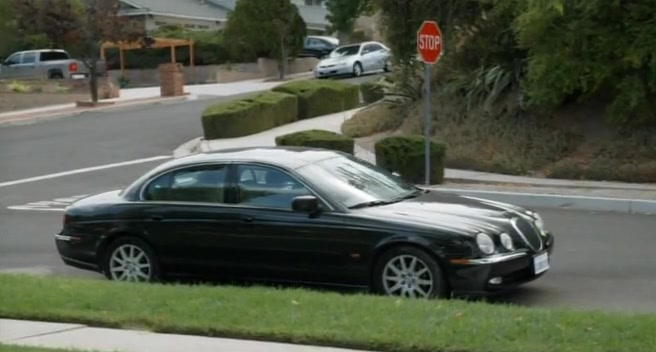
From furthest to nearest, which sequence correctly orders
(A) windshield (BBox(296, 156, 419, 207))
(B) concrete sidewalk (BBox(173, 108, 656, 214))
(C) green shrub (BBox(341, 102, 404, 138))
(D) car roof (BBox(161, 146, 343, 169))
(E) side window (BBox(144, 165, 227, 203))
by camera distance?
(C) green shrub (BBox(341, 102, 404, 138)) → (B) concrete sidewalk (BBox(173, 108, 656, 214)) → (E) side window (BBox(144, 165, 227, 203)) → (D) car roof (BBox(161, 146, 343, 169)) → (A) windshield (BBox(296, 156, 419, 207))

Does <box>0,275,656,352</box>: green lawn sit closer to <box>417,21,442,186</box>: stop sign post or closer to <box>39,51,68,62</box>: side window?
<box>417,21,442,186</box>: stop sign post

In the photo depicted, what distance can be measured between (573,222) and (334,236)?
5.73 meters

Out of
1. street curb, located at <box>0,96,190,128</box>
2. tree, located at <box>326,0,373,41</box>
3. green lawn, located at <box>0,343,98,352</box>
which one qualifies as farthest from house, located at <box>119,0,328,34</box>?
green lawn, located at <box>0,343,98,352</box>

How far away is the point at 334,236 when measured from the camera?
30.5 feet

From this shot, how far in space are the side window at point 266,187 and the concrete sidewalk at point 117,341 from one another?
7.45 ft

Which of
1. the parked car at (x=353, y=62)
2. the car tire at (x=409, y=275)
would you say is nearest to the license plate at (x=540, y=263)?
the car tire at (x=409, y=275)

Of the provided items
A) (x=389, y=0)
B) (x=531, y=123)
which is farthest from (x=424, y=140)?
(x=389, y=0)

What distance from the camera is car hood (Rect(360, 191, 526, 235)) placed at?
29.5 ft

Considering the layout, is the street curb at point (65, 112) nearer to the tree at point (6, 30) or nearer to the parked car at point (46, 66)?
the parked car at point (46, 66)

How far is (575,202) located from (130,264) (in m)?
7.54

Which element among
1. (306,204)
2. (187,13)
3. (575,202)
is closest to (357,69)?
(187,13)

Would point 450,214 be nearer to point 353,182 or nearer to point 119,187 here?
point 353,182

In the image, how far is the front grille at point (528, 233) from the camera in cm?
920

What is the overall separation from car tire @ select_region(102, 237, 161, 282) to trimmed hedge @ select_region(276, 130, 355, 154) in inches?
310
